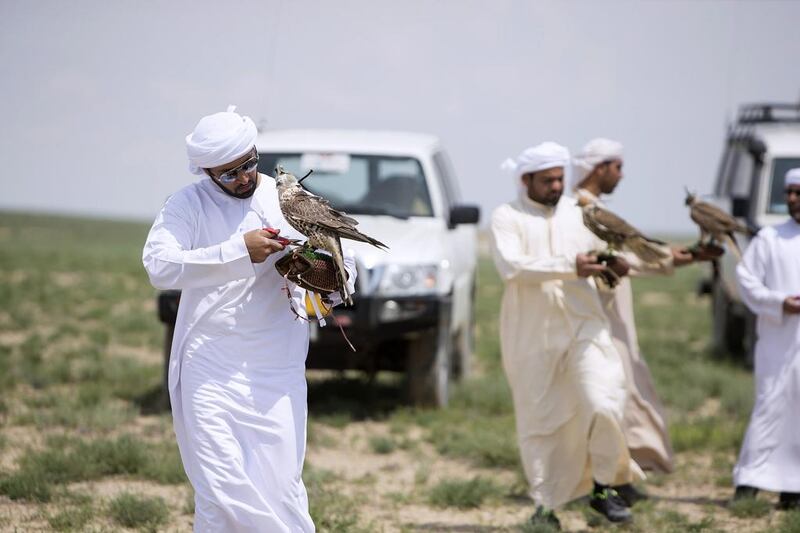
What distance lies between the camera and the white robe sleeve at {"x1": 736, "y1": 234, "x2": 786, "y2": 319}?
6.80 metres

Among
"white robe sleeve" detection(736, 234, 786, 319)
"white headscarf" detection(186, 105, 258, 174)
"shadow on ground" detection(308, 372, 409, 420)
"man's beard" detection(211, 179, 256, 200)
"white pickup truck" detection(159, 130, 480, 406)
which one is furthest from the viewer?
"shadow on ground" detection(308, 372, 409, 420)

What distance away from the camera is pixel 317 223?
450 centimetres

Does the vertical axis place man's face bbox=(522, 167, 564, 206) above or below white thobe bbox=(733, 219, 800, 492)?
above

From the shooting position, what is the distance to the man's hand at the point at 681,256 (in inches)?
271

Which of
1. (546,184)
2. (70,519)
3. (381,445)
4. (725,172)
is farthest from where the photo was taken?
(725,172)

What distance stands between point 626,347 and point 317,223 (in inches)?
130

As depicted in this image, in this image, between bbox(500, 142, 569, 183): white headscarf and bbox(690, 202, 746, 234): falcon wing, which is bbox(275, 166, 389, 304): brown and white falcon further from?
bbox(690, 202, 746, 234): falcon wing

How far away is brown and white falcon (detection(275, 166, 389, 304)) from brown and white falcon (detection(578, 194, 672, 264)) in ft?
7.15

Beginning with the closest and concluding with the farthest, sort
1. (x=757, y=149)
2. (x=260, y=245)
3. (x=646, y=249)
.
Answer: (x=260, y=245), (x=646, y=249), (x=757, y=149)

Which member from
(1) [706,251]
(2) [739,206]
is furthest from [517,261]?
(2) [739,206]

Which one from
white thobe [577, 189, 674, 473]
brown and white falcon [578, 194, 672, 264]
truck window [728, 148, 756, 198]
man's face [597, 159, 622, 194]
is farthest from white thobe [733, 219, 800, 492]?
truck window [728, 148, 756, 198]

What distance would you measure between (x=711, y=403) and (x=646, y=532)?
5.16 m

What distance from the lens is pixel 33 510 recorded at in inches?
255

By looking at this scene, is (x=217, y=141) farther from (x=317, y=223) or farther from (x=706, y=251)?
(x=706, y=251)
